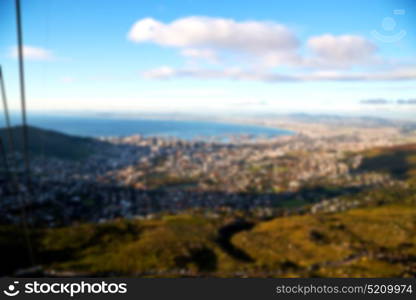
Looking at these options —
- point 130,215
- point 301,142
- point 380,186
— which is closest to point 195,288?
point 130,215

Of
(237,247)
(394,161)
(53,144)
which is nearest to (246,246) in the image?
(237,247)

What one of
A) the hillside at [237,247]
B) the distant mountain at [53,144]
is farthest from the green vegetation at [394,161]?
the distant mountain at [53,144]

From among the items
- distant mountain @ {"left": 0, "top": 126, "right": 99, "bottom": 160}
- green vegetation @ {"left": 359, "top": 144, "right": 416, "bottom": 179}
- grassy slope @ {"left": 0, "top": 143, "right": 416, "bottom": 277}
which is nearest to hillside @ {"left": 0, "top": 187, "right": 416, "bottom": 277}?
grassy slope @ {"left": 0, "top": 143, "right": 416, "bottom": 277}

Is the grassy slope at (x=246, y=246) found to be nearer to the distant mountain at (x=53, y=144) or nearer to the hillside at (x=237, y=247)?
the hillside at (x=237, y=247)

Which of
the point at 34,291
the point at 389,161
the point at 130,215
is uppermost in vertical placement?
the point at 34,291

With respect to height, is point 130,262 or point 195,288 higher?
point 195,288

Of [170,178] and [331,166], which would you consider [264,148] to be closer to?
[331,166]

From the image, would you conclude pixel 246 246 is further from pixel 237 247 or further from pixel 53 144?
pixel 53 144

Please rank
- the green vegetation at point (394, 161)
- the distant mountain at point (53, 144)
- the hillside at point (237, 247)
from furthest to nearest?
1. the distant mountain at point (53, 144)
2. the green vegetation at point (394, 161)
3. the hillside at point (237, 247)
